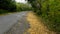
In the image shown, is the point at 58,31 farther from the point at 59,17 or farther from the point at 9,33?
the point at 9,33

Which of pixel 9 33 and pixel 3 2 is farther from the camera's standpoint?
pixel 3 2

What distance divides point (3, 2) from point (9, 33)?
105ft

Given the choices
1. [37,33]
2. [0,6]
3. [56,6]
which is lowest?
[0,6]

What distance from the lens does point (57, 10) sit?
11398mm

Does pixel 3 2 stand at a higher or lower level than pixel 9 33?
lower

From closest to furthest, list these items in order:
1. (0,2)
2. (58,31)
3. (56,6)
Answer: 1. (58,31)
2. (56,6)
3. (0,2)

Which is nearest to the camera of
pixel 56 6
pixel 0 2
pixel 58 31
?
pixel 58 31

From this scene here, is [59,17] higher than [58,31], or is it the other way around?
[59,17]

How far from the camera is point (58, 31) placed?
10.8 meters

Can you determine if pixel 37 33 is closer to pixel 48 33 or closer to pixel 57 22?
pixel 48 33

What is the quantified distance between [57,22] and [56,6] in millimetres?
1142

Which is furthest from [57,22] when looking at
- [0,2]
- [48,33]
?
[0,2]

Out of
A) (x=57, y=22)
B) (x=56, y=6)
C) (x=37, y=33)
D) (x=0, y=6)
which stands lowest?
(x=0, y=6)

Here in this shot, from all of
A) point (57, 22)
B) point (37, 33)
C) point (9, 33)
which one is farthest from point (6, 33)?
point (57, 22)
